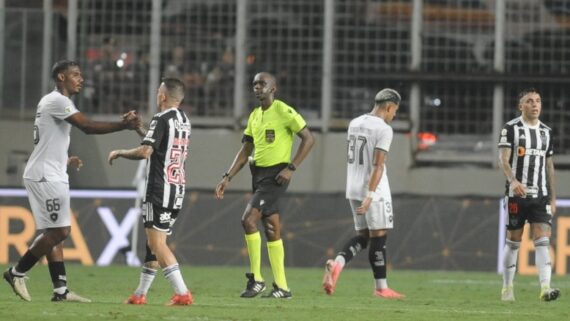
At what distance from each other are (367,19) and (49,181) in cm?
1280

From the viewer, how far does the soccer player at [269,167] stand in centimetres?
1416

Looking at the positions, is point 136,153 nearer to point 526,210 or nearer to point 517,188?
point 517,188

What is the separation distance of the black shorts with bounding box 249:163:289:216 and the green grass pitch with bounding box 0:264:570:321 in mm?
902

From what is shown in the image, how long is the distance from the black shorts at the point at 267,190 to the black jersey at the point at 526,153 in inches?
85.9

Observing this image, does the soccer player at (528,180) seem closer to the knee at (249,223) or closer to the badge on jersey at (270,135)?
the badge on jersey at (270,135)

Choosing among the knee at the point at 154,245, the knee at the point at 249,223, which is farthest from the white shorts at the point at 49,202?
the knee at the point at 249,223

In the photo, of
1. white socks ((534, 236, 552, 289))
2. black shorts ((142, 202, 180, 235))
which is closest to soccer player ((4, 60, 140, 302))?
black shorts ((142, 202, 180, 235))

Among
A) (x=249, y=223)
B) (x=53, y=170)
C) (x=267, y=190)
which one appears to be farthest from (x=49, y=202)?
(x=267, y=190)

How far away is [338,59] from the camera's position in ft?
80.2

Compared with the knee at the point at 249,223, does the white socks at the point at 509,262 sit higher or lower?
lower

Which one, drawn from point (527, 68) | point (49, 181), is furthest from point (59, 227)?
point (527, 68)

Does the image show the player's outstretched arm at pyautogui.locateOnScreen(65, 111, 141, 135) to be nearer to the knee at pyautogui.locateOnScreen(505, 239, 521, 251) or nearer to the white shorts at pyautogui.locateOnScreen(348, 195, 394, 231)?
the white shorts at pyautogui.locateOnScreen(348, 195, 394, 231)

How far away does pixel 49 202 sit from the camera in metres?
12.4

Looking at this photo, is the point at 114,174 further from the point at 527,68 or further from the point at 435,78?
the point at 527,68
